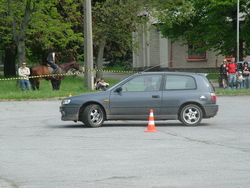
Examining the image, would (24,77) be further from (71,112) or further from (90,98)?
(90,98)

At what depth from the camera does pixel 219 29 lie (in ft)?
164

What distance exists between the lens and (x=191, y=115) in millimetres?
16656

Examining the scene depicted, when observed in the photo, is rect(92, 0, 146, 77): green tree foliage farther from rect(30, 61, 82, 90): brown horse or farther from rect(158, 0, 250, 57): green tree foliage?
rect(30, 61, 82, 90): brown horse

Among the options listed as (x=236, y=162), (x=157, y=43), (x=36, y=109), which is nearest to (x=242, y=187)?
(x=236, y=162)

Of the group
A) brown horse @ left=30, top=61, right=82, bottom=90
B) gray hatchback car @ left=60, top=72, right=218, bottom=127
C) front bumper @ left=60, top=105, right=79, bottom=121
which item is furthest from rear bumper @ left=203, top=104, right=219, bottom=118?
brown horse @ left=30, top=61, right=82, bottom=90

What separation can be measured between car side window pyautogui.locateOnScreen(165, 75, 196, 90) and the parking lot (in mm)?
1056

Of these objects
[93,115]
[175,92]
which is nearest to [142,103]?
[175,92]

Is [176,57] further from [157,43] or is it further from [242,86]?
[242,86]

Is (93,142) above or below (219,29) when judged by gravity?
below

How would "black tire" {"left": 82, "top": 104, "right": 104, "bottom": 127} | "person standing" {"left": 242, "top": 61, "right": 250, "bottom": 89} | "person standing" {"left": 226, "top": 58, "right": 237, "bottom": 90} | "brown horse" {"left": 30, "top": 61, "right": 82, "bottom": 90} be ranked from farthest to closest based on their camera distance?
1. "person standing" {"left": 242, "top": 61, "right": 250, "bottom": 89}
2. "brown horse" {"left": 30, "top": 61, "right": 82, "bottom": 90}
3. "person standing" {"left": 226, "top": 58, "right": 237, "bottom": 90}
4. "black tire" {"left": 82, "top": 104, "right": 104, "bottom": 127}

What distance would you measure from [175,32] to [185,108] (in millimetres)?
38535

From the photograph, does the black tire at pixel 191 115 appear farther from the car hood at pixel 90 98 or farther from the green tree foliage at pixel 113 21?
the green tree foliage at pixel 113 21

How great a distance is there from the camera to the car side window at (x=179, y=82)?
1673cm

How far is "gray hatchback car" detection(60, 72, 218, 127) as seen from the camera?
53.8 feet
